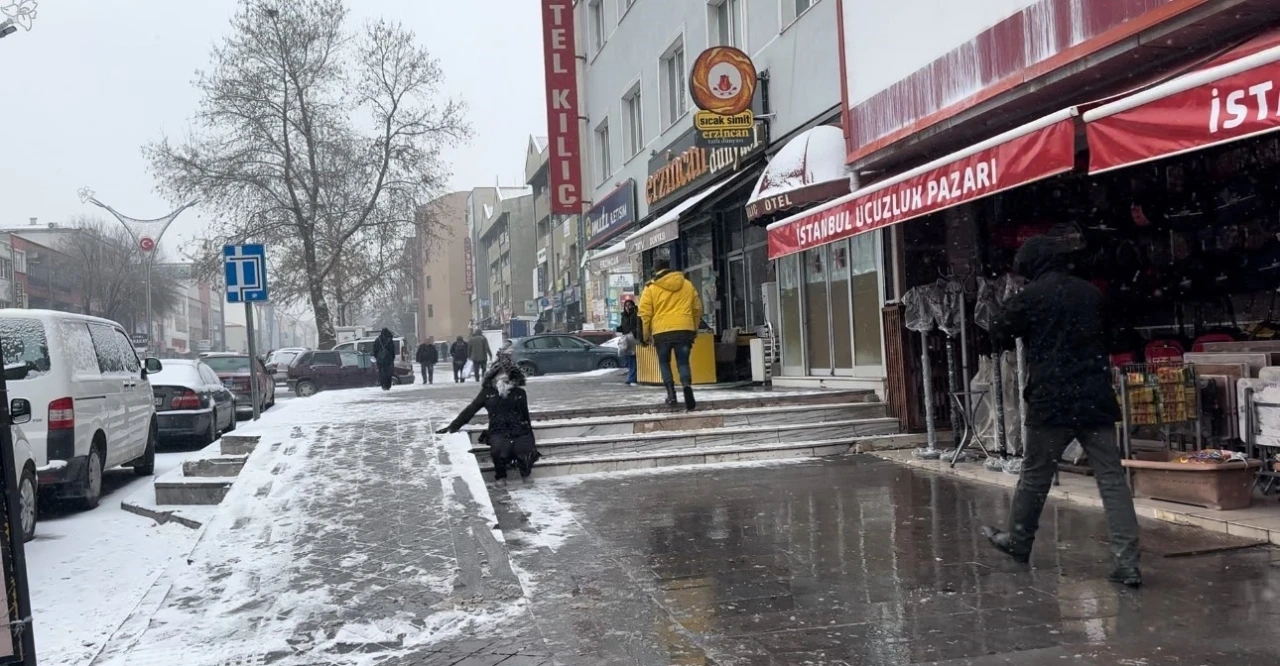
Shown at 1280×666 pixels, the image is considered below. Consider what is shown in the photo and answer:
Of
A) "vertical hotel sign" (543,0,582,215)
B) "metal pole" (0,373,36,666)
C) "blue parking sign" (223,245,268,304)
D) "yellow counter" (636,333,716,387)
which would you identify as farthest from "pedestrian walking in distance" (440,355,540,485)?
"vertical hotel sign" (543,0,582,215)

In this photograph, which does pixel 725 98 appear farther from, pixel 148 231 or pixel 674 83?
pixel 148 231

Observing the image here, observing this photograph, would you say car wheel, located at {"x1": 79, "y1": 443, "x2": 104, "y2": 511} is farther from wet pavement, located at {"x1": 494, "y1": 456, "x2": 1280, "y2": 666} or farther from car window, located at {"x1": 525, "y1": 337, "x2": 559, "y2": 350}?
car window, located at {"x1": 525, "y1": 337, "x2": 559, "y2": 350}

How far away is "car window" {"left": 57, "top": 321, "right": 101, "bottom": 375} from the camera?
889 centimetres

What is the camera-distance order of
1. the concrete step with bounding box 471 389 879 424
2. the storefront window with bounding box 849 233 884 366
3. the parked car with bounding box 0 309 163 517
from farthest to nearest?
the storefront window with bounding box 849 233 884 366 < the concrete step with bounding box 471 389 879 424 < the parked car with bounding box 0 309 163 517

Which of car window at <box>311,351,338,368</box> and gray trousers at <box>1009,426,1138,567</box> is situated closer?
gray trousers at <box>1009,426,1138,567</box>

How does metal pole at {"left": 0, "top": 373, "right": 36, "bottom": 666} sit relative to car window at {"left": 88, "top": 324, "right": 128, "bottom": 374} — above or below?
below

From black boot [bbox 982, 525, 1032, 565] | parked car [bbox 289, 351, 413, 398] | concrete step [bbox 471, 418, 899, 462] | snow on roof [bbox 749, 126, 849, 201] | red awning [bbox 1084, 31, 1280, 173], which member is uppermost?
snow on roof [bbox 749, 126, 849, 201]

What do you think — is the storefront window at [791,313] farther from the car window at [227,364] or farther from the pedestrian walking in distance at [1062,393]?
the car window at [227,364]

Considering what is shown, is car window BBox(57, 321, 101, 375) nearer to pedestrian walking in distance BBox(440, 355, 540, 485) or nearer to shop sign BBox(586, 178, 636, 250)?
pedestrian walking in distance BBox(440, 355, 540, 485)

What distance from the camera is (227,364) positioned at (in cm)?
2097

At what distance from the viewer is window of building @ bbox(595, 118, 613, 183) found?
24236mm

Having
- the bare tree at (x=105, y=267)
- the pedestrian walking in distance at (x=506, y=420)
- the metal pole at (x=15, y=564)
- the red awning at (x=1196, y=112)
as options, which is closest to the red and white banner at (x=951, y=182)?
the red awning at (x=1196, y=112)

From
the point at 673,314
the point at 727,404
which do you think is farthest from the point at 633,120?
the point at 727,404

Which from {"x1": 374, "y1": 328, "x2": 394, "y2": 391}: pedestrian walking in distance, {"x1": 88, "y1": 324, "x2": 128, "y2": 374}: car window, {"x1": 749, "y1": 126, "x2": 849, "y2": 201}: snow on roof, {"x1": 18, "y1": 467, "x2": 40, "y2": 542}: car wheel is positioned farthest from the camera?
{"x1": 374, "y1": 328, "x2": 394, "y2": 391}: pedestrian walking in distance
